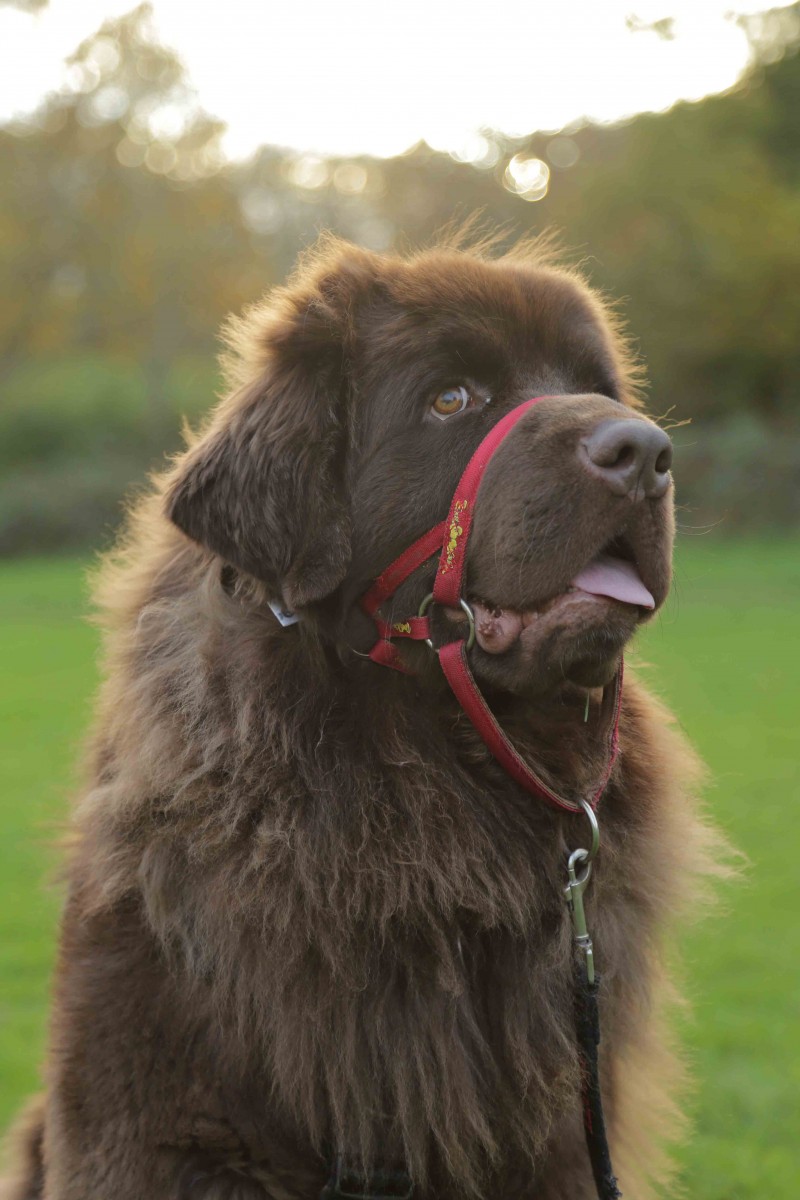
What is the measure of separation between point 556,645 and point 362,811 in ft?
Result: 1.88

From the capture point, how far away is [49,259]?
97.5 ft

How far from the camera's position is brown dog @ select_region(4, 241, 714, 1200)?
8.15 ft

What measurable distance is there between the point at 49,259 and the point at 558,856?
30.0 meters

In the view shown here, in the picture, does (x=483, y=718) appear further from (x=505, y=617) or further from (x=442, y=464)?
(x=442, y=464)

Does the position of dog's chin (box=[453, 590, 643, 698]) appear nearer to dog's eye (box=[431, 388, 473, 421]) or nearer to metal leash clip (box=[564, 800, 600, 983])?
metal leash clip (box=[564, 800, 600, 983])

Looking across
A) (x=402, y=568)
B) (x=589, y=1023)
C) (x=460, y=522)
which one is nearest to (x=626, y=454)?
(x=460, y=522)

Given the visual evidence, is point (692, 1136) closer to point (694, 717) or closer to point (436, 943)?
point (436, 943)

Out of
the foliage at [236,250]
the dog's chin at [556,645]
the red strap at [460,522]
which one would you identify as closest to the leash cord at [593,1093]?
the dog's chin at [556,645]

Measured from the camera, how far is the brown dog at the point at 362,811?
2484mm

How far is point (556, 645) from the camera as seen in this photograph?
7.99 feet

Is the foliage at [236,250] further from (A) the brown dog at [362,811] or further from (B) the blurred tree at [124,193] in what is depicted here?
(A) the brown dog at [362,811]

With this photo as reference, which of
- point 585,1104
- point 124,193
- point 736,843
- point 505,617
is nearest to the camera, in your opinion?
point 505,617

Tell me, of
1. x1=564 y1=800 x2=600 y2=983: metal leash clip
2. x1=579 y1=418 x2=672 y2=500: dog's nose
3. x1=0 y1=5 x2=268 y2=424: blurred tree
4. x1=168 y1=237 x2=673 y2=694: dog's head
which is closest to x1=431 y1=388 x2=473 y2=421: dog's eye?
x1=168 y1=237 x2=673 y2=694: dog's head

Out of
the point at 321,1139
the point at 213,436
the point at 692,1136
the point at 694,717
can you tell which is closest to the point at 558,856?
the point at 321,1139
